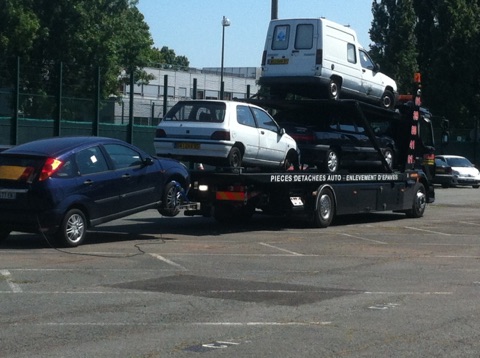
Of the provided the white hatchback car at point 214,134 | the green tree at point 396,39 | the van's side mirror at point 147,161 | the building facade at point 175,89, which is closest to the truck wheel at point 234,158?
the white hatchback car at point 214,134

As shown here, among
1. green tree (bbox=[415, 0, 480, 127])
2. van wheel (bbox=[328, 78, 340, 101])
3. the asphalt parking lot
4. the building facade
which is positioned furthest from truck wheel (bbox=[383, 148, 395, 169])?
green tree (bbox=[415, 0, 480, 127])

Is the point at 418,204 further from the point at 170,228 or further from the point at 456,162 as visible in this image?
the point at 456,162

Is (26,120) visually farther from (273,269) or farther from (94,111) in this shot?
(273,269)

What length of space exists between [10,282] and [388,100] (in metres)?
13.5

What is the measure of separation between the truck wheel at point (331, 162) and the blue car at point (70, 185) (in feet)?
17.0

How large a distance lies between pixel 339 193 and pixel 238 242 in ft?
13.7

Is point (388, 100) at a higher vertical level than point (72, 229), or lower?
higher

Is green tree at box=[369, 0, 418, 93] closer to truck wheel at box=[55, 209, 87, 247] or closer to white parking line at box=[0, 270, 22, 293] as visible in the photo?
truck wheel at box=[55, 209, 87, 247]

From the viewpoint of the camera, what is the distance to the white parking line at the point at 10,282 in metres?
11.0

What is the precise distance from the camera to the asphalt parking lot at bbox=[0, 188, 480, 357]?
839 centimetres

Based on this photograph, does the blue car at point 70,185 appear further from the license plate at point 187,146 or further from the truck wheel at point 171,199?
the license plate at point 187,146

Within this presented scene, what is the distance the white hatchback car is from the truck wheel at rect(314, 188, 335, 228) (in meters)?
1.65

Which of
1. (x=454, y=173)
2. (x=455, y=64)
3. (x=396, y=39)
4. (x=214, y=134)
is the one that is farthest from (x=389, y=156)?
(x=455, y=64)

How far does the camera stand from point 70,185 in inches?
571
